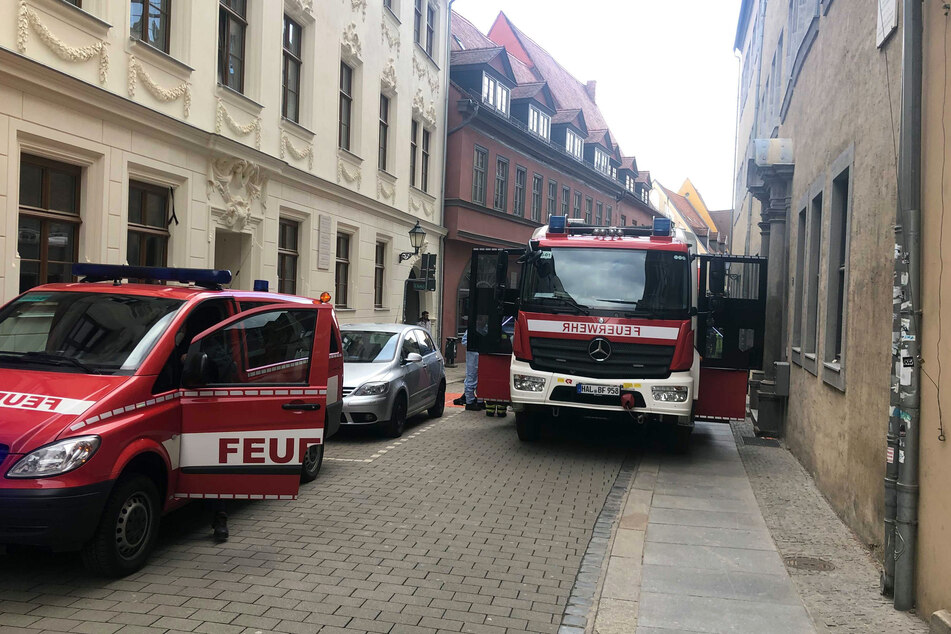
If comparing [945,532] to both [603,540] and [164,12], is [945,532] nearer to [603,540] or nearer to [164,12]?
[603,540]

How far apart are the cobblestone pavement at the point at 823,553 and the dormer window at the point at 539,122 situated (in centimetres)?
2365

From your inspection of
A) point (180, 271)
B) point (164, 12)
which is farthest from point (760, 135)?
point (180, 271)

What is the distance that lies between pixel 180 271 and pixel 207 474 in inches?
70.4

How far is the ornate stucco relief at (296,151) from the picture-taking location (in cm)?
1600

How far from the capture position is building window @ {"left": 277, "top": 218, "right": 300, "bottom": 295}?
1672 cm

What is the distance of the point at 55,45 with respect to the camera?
9.93 meters

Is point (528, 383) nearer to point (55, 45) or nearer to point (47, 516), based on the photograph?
point (47, 516)

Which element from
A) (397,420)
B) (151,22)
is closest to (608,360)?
(397,420)

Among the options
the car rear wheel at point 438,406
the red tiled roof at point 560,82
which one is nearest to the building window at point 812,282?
the car rear wheel at point 438,406

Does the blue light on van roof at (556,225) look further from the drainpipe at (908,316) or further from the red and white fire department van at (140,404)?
the drainpipe at (908,316)

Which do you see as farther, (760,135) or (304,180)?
(760,135)

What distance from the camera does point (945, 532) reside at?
4574 millimetres

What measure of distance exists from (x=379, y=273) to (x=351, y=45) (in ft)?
19.5

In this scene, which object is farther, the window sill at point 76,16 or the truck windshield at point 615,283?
the truck windshield at point 615,283
